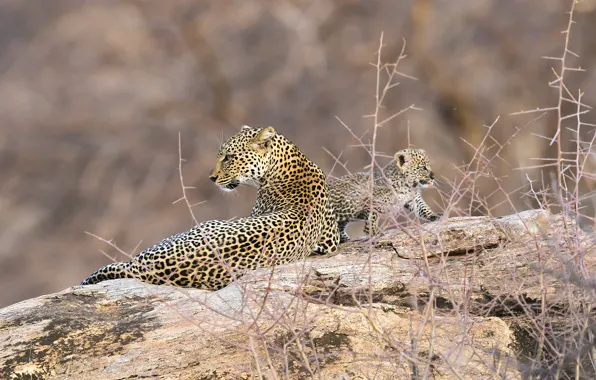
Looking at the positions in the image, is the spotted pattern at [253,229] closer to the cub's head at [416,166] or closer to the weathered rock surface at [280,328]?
the weathered rock surface at [280,328]

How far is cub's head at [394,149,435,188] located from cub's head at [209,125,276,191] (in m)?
1.30

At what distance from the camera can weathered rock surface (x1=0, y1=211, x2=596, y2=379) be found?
700 centimetres

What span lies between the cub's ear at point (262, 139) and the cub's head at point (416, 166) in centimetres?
126

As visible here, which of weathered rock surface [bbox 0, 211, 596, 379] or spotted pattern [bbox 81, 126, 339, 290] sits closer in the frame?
weathered rock surface [bbox 0, 211, 596, 379]

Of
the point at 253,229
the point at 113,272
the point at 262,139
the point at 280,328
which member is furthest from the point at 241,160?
the point at 280,328

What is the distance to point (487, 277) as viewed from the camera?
813 cm

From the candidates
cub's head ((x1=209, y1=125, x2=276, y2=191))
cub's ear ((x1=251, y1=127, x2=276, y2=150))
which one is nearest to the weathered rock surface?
cub's head ((x1=209, y1=125, x2=276, y2=191))

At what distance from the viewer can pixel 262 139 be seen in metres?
9.69

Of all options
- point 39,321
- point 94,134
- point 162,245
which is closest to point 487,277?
point 162,245

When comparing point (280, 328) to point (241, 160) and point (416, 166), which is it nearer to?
point (241, 160)

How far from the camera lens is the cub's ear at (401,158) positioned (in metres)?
10.4

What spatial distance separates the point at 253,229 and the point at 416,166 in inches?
82.9

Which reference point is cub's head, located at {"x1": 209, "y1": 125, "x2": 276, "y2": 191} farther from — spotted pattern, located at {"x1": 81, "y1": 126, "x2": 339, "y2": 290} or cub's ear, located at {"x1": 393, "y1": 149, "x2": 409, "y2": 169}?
cub's ear, located at {"x1": 393, "y1": 149, "x2": 409, "y2": 169}

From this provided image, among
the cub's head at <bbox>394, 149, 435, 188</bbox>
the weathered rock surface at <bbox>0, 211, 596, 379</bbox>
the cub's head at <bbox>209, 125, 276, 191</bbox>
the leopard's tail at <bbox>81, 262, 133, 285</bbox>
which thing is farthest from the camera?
the cub's head at <bbox>394, 149, 435, 188</bbox>
